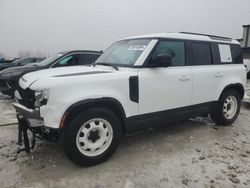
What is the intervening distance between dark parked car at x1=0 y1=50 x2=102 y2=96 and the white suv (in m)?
3.03

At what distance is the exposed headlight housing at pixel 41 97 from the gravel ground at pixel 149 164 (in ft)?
3.03

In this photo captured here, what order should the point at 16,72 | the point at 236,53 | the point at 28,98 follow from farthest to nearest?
1. the point at 16,72
2. the point at 236,53
3. the point at 28,98

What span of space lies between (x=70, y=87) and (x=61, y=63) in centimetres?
441

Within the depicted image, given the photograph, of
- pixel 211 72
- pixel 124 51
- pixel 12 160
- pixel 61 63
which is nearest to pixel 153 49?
pixel 124 51

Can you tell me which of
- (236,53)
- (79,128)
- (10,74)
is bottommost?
(79,128)

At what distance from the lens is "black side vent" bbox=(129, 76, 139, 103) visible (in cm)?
327

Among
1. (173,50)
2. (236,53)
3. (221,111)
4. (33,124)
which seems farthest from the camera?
(236,53)

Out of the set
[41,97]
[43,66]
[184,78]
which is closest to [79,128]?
[41,97]

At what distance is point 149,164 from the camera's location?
317 cm

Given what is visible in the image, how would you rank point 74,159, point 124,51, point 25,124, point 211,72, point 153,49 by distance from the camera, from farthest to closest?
point 211,72, point 124,51, point 153,49, point 25,124, point 74,159

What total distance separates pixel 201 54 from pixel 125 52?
4.87ft

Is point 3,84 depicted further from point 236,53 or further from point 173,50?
point 236,53

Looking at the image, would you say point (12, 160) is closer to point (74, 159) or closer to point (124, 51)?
point (74, 159)

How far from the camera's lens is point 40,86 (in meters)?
2.75
